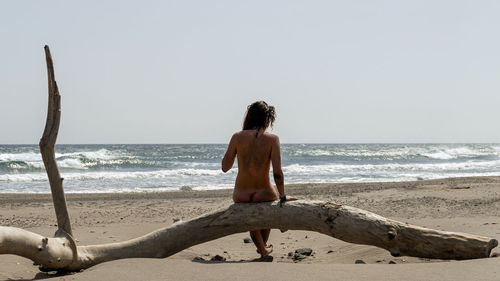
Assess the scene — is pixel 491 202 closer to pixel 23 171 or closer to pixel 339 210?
pixel 339 210

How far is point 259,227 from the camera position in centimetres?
566

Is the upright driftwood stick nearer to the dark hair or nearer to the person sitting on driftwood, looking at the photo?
the person sitting on driftwood

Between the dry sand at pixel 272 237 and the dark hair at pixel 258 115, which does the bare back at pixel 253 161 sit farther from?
the dry sand at pixel 272 237

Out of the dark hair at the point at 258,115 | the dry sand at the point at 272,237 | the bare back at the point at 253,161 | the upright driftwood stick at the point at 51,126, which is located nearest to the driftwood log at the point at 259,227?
the upright driftwood stick at the point at 51,126

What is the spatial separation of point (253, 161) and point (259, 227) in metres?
0.71

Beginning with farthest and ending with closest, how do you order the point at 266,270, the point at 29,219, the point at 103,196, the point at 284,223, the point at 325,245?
the point at 103,196
the point at 29,219
the point at 325,245
the point at 284,223
the point at 266,270

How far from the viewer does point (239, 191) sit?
19.1 feet

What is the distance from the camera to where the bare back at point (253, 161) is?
5672 mm

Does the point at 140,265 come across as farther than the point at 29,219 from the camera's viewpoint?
No

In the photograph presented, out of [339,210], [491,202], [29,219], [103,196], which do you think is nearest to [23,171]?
[103,196]

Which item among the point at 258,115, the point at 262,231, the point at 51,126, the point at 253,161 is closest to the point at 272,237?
the point at 262,231

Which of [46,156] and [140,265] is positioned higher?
[46,156]

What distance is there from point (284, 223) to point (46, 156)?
2.48 metres

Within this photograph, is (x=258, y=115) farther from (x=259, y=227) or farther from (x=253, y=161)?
(x=259, y=227)
